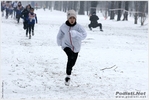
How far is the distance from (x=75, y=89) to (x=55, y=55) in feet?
16.3

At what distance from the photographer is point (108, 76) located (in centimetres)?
890

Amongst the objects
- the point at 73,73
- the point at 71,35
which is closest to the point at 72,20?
the point at 71,35

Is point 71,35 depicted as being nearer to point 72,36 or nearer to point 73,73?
point 72,36

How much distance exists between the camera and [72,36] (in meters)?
7.31

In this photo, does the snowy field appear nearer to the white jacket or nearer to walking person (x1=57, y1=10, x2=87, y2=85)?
walking person (x1=57, y1=10, x2=87, y2=85)

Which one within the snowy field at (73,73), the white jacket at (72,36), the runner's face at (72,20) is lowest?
the snowy field at (73,73)

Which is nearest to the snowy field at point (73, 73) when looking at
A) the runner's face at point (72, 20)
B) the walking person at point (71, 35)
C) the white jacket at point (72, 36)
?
the walking person at point (71, 35)

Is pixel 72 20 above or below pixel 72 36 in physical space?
above

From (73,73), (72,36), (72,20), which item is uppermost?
(72,20)

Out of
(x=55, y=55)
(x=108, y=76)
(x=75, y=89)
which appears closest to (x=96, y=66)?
(x=108, y=76)

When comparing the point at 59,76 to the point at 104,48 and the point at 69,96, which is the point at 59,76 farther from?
the point at 104,48

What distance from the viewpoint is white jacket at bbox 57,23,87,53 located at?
289 inches

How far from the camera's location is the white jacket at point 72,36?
7.35 meters

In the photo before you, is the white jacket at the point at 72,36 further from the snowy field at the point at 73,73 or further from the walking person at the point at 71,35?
the snowy field at the point at 73,73
